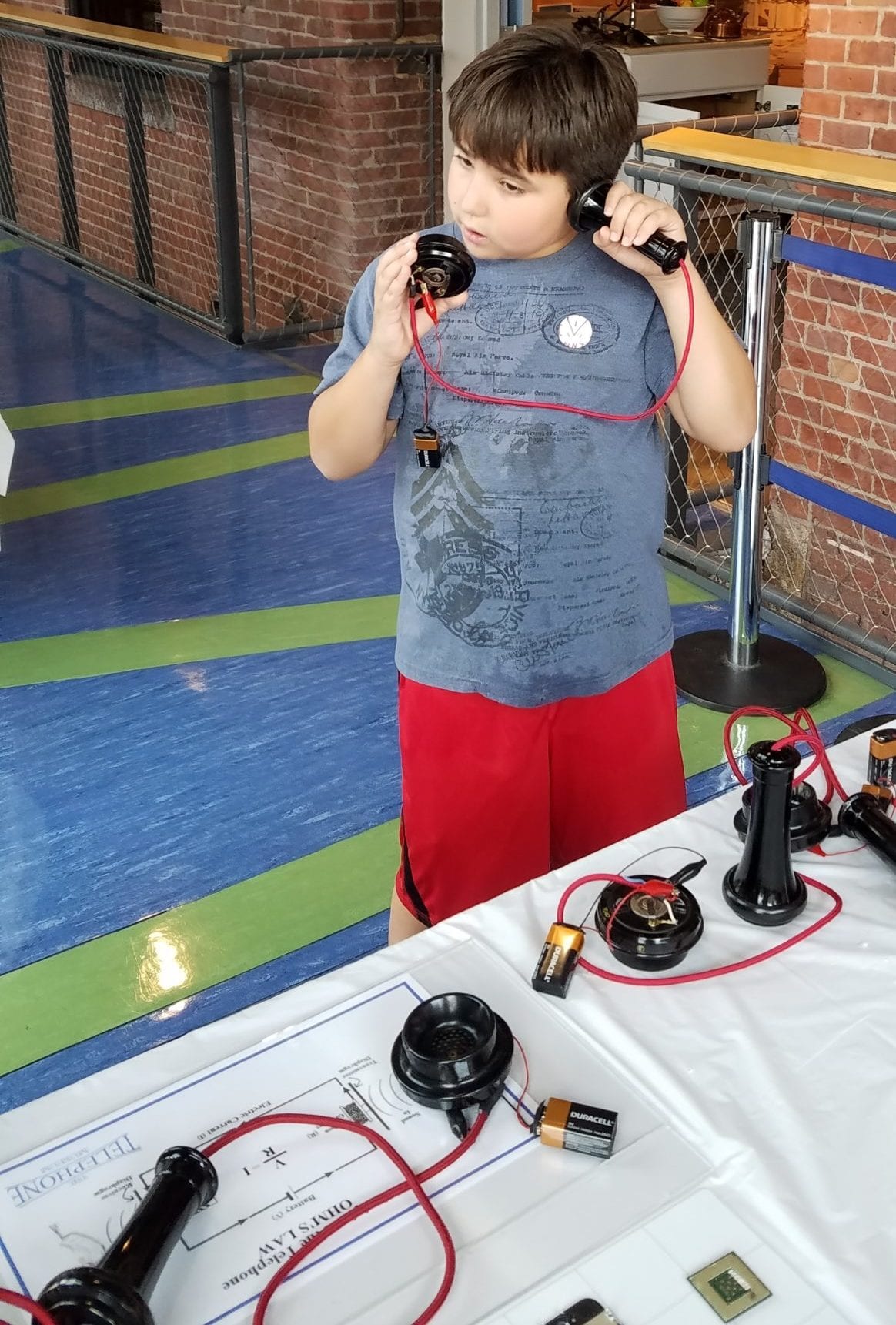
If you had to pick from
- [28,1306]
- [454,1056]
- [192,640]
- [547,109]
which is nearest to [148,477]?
[192,640]

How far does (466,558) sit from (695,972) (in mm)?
616

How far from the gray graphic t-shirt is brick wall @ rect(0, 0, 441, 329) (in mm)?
4492

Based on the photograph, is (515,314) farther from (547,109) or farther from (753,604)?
(753,604)

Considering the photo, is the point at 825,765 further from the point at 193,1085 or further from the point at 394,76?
the point at 394,76

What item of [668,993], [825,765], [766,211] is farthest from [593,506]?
[766,211]

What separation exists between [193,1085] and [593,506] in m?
Answer: 0.83

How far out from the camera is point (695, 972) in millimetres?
1249

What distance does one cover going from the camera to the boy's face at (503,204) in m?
1.43

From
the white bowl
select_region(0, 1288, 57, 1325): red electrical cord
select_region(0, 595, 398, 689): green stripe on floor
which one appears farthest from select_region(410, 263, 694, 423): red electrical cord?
the white bowl

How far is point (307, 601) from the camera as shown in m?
3.77

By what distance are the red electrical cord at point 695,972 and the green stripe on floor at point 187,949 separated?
1.21 meters

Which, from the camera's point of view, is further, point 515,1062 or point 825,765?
point 825,765

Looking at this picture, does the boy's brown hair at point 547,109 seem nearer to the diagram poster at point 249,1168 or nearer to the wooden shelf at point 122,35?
the diagram poster at point 249,1168

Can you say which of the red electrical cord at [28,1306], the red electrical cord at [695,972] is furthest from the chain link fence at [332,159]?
the red electrical cord at [28,1306]
